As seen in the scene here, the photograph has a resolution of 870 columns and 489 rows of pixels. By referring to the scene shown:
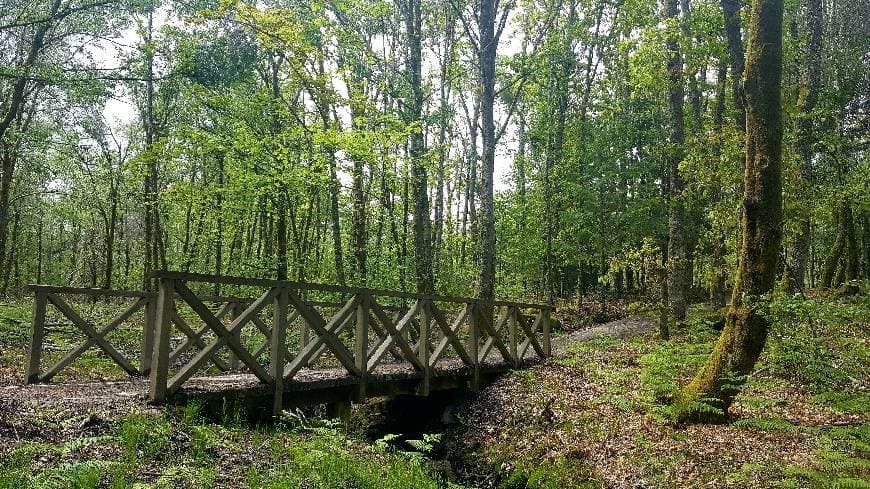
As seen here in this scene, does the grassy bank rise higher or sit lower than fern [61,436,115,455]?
lower

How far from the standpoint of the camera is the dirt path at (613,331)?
15078 mm

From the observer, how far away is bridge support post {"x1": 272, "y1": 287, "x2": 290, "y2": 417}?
6379mm

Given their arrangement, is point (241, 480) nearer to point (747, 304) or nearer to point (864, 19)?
point (747, 304)

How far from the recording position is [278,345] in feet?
21.3

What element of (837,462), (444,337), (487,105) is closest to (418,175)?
(487,105)

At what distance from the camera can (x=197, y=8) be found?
11.9 meters

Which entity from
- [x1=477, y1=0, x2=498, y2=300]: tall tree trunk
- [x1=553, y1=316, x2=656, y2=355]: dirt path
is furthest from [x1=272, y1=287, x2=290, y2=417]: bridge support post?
[x1=553, y1=316, x2=656, y2=355]: dirt path

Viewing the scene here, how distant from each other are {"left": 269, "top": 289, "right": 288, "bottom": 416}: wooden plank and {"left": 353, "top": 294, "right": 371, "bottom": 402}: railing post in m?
1.31

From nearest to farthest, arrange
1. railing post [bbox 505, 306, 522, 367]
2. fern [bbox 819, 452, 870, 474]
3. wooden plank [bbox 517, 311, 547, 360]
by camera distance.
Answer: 1. fern [bbox 819, 452, 870, 474]
2. railing post [bbox 505, 306, 522, 367]
3. wooden plank [bbox 517, 311, 547, 360]

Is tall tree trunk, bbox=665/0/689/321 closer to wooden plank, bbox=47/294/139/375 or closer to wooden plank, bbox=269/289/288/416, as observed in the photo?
wooden plank, bbox=269/289/288/416

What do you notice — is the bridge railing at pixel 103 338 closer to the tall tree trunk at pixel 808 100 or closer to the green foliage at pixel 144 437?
the green foliage at pixel 144 437

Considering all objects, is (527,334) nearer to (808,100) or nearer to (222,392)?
(222,392)

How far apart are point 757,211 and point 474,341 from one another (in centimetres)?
524

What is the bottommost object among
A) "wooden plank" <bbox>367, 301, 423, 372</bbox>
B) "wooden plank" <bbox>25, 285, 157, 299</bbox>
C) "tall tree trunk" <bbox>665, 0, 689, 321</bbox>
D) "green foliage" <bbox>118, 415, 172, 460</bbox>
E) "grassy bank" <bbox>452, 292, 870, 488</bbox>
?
"grassy bank" <bbox>452, 292, 870, 488</bbox>
